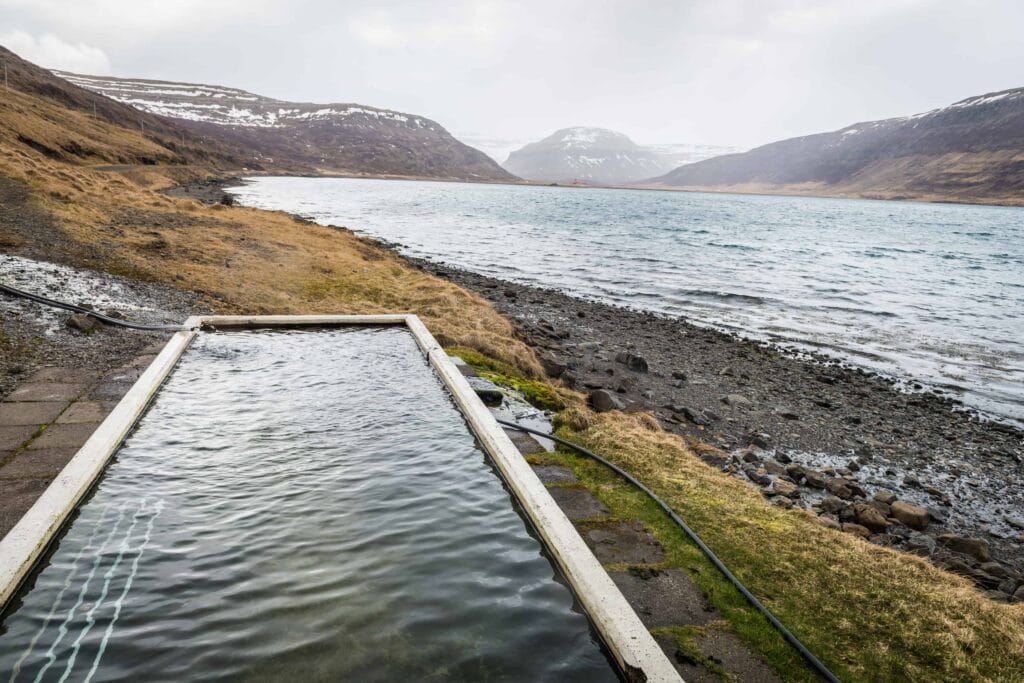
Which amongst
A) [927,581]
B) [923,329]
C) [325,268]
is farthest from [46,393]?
[923,329]

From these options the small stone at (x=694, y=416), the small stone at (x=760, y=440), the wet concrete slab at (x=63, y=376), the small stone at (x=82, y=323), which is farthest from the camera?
the small stone at (x=694, y=416)

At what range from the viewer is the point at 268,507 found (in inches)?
226

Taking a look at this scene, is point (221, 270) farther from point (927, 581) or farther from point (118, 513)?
point (927, 581)

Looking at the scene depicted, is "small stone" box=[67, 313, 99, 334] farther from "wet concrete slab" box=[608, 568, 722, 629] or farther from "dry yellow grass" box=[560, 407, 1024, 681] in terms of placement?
"wet concrete slab" box=[608, 568, 722, 629]

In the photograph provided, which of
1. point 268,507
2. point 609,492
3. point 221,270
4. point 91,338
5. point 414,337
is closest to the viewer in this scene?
point 268,507

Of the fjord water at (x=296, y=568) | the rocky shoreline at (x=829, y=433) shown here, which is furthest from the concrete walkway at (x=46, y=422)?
the rocky shoreline at (x=829, y=433)

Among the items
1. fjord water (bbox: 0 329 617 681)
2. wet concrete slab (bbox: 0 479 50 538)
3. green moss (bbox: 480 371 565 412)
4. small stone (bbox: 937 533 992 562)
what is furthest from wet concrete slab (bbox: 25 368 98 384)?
small stone (bbox: 937 533 992 562)

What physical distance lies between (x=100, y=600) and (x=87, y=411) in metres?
3.74

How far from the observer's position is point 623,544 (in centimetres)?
523

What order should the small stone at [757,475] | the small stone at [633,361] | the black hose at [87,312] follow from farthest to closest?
the small stone at [633,361] < the black hose at [87,312] < the small stone at [757,475]

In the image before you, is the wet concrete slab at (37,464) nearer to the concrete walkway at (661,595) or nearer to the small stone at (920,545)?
the concrete walkway at (661,595)

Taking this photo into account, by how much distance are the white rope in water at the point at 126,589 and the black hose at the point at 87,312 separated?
6.43 metres

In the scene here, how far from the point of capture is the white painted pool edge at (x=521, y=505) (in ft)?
12.5

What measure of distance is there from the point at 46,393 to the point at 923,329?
2959 centimetres
